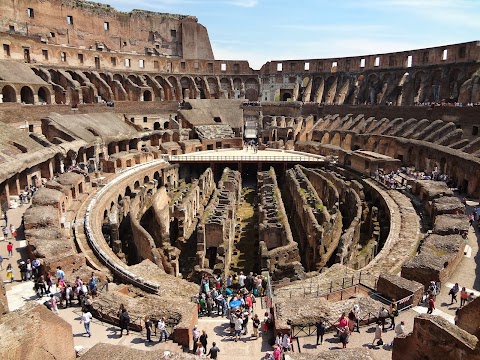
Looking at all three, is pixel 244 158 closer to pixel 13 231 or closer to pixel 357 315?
pixel 13 231

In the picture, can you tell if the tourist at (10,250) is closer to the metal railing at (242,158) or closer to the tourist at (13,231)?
the tourist at (13,231)

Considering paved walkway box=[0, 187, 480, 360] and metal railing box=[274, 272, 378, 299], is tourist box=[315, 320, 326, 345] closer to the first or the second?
paved walkway box=[0, 187, 480, 360]

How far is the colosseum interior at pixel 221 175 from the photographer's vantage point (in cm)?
1109

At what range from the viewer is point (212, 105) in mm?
51344

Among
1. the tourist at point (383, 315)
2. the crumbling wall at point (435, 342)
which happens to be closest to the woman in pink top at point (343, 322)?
the tourist at point (383, 315)

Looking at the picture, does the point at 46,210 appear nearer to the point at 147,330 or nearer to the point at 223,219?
the point at 223,219

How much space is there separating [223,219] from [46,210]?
8.22 meters

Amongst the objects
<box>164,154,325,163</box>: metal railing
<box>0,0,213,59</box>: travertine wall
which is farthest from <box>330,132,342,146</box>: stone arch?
<box>0,0,213,59</box>: travertine wall

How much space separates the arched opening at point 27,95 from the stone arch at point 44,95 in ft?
3.74

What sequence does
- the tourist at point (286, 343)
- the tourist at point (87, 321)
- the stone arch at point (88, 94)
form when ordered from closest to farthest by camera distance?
the tourist at point (286, 343) → the tourist at point (87, 321) → the stone arch at point (88, 94)

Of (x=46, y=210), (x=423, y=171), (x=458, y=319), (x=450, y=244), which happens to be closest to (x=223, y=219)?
(x=46, y=210)

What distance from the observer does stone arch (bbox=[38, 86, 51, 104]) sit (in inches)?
1442

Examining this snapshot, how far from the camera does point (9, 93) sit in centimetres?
3316

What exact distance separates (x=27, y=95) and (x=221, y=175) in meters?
18.8
